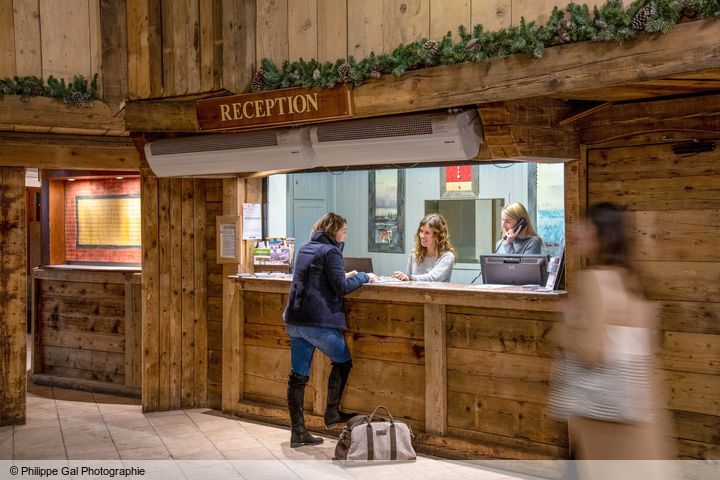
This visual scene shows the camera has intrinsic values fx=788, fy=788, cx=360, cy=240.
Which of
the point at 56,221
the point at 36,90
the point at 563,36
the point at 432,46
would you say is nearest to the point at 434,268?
the point at 432,46

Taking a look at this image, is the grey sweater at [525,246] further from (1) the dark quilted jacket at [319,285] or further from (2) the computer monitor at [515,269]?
(1) the dark quilted jacket at [319,285]

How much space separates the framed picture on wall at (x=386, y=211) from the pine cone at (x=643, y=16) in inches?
252

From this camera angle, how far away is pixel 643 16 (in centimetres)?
392

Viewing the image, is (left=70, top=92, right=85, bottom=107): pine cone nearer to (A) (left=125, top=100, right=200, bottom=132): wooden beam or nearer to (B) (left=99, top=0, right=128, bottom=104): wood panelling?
(B) (left=99, top=0, right=128, bottom=104): wood panelling

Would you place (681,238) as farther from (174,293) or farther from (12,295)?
(12,295)

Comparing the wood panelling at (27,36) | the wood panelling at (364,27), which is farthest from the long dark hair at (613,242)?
the wood panelling at (27,36)

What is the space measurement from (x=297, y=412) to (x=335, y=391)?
1.10 ft

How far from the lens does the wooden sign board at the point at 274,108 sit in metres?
5.55

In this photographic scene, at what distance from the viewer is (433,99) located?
5.02 m

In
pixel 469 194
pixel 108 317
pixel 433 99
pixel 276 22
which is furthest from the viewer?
pixel 469 194

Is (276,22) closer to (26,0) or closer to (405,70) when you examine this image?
(405,70)

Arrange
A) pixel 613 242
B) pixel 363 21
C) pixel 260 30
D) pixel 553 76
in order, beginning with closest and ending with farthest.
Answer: pixel 613 242 → pixel 553 76 → pixel 363 21 → pixel 260 30

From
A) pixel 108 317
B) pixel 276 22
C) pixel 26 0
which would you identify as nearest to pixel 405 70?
pixel 276 22

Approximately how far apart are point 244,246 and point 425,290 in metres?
2.05
